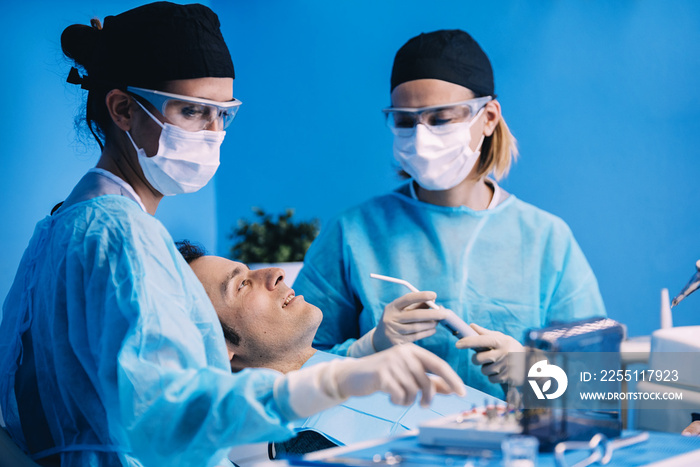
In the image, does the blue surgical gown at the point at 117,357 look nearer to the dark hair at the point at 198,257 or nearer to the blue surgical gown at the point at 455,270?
the dark hair at the point at 198,257

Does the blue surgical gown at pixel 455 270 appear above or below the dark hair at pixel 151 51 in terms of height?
below

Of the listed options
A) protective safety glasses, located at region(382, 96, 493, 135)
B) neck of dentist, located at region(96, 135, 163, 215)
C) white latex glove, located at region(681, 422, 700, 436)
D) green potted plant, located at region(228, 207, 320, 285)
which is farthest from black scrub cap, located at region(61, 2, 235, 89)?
green potted plant, located at region(228, 207, 320, 285)

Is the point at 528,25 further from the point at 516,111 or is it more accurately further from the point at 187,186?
the point at 187,186

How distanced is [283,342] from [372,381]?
2.81 ft

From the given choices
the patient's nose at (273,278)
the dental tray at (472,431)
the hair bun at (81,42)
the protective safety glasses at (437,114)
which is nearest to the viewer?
the dental tray at (472,431)

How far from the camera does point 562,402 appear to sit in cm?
107

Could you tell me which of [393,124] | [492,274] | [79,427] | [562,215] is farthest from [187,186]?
[562,215]

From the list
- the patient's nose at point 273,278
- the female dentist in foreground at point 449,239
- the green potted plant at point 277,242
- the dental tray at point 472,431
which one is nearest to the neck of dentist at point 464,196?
the female dentist in foreground at point 449,239

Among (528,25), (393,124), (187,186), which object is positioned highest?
(528,25)

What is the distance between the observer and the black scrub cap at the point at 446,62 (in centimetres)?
205

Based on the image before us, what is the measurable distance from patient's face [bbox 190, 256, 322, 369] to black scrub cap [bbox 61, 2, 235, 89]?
0.60 metres

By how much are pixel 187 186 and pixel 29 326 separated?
16.4 inches

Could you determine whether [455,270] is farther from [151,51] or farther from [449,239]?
[151,51]

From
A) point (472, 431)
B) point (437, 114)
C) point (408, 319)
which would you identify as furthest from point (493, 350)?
point (472, 431)
